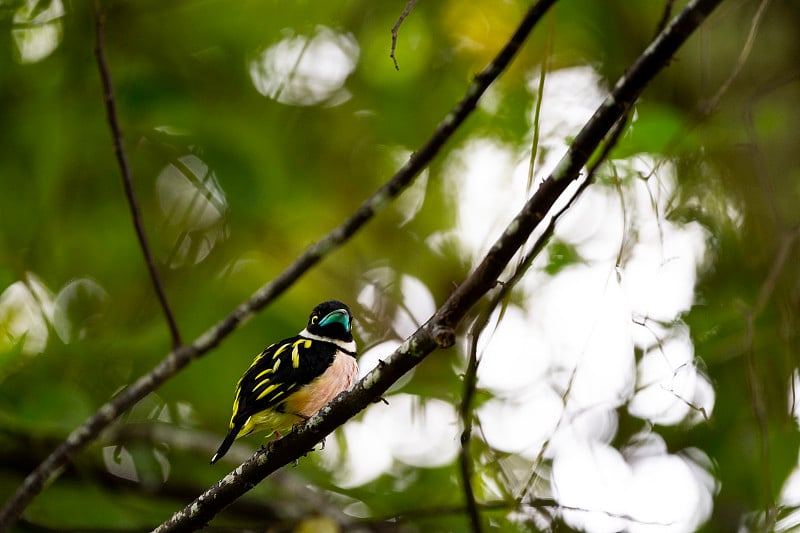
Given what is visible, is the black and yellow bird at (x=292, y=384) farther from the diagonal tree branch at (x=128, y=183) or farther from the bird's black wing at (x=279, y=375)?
the diagonal tree branch at (x=128, y=183)

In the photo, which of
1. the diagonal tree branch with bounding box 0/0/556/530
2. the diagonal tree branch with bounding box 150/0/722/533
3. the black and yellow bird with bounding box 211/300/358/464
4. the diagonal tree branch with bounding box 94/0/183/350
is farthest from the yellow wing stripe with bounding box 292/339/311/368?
the diagonal tree branch with bounding box 150/0/722/533

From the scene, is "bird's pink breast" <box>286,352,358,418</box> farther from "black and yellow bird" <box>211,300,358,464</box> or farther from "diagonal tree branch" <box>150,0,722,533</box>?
"diagonal tree branch" <box>150,0,722,533</box>

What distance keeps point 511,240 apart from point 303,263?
0.90 metres

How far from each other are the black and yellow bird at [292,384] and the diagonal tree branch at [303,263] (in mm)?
211

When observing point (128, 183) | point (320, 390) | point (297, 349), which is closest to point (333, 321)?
point (297, 349)

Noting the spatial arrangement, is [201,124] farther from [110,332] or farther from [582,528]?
[582,528]

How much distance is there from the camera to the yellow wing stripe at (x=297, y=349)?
3.01 m

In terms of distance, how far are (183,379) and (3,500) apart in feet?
5.05

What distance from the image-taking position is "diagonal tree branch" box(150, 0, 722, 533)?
1.86m

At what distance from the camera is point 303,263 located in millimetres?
2715

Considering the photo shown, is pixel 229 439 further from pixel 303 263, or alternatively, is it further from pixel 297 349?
pixel 303 263

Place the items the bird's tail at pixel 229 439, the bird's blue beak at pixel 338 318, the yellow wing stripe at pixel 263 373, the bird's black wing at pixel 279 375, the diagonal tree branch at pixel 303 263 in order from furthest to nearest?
the bird's blue beak at pixel 338 318 → the yellow wing stripe at pixel 263 373 → the bird's black wing at pixel 279 375 → the bird's tail at pixel 229 439 → the diagonal tree branch at pixel 303 263

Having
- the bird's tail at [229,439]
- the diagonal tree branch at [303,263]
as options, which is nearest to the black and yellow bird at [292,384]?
the bird's tail at [229,439]

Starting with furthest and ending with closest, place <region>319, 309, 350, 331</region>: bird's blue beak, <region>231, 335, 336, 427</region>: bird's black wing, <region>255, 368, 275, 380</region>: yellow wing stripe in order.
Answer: <region>319, 309, 350, 331</region>: bird's blue beak < <region>255, 368, 275, 380</region>: yellow wing stripe < <region>231, 335, 336, 427</region>: bird's black wing
